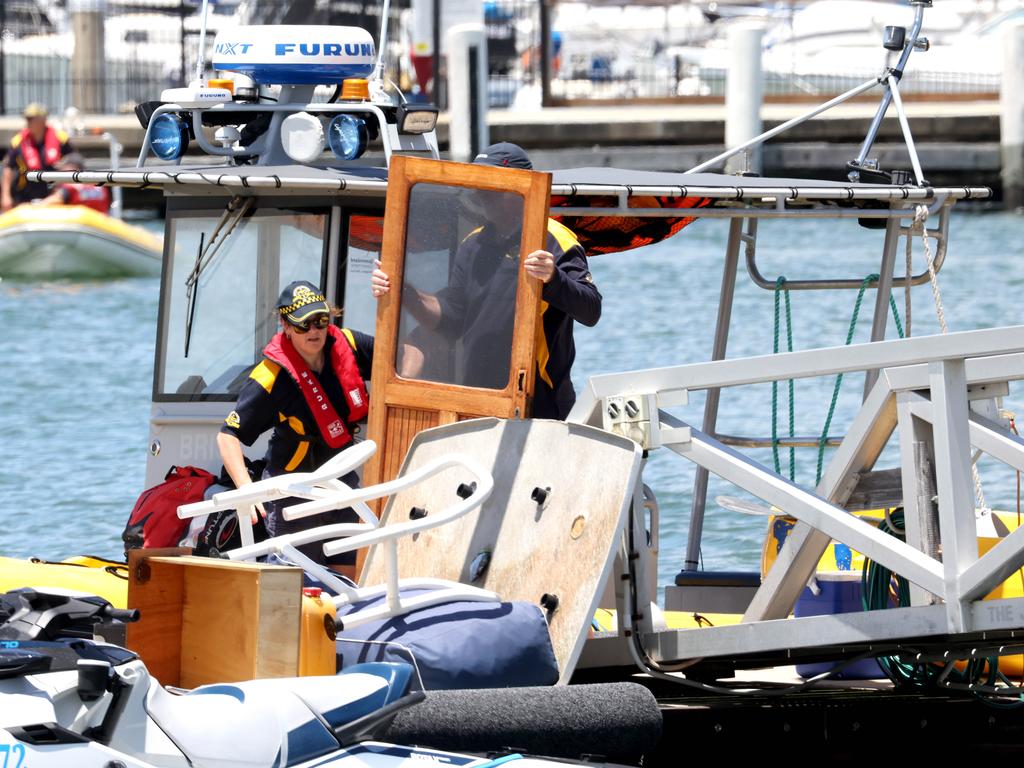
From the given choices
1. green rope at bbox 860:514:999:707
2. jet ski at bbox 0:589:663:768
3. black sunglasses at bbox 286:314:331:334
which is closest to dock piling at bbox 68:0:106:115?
black sunglasses at bbox 286:314:331:334

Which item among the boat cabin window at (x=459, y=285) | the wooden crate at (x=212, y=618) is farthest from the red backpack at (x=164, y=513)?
the wooden crate at (x=212, y=618)

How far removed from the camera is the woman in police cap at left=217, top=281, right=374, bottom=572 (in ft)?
19.3

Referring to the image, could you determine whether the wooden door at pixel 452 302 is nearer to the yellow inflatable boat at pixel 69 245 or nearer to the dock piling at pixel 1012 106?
the yellow inflatable boat at pixel 69 245

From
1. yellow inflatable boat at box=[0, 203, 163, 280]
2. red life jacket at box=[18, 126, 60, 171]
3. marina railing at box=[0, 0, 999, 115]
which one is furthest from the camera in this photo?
marina railing at box=[0, 0, 999, 115]

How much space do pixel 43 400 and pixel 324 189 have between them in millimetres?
12360

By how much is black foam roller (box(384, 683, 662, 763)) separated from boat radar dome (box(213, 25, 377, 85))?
125 inches

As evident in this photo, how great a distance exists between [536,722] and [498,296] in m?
1.40

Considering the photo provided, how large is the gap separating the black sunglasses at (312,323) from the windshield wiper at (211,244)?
37.9 inches

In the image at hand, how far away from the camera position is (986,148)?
91.7 feet

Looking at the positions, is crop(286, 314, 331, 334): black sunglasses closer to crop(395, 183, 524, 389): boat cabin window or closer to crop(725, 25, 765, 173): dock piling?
crop(395, 183, 524, 389): boat cabin window

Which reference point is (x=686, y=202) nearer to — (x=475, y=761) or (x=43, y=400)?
(x=475, y=761)

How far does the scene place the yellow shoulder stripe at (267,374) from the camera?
19.4 feet

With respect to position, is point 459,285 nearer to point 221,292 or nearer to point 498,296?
point 498,296

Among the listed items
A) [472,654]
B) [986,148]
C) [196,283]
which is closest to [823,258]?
[986,148]
